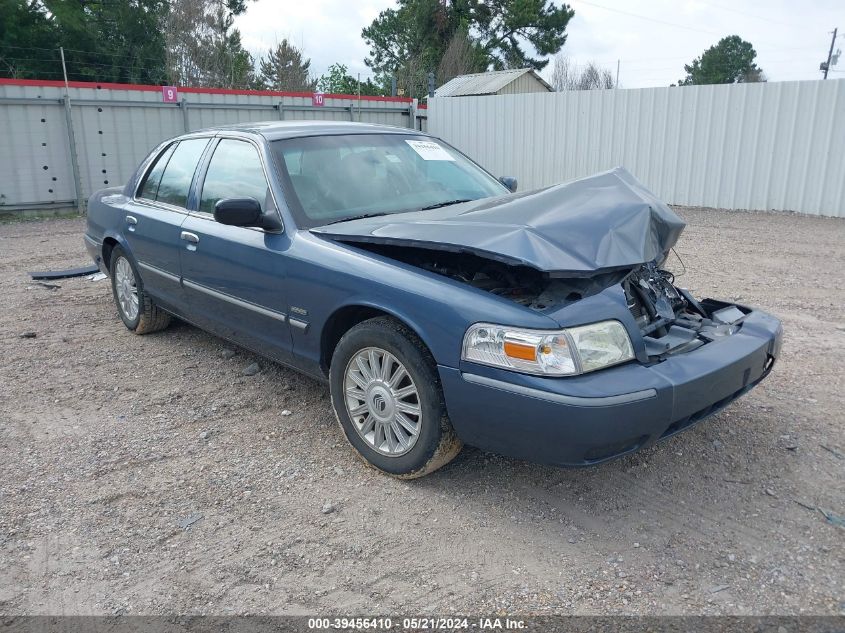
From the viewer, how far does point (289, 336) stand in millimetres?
3828

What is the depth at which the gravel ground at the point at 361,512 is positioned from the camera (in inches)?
103

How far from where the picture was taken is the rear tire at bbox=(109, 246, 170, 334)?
18.0 feet

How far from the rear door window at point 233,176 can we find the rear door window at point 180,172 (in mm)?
266

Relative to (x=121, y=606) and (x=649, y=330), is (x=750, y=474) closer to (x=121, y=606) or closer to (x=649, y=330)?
(x=649, y=330)

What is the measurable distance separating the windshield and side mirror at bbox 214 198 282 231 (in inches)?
8.9

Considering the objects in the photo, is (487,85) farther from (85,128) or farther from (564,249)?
(564,249)

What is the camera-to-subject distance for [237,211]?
3.64 metres

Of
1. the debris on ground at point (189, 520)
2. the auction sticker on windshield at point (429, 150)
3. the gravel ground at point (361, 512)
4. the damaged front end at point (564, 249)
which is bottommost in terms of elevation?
the debris on ground at point (189, 520)

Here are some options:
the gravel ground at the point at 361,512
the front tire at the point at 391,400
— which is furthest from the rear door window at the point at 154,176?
the front tire at the point at 391,400

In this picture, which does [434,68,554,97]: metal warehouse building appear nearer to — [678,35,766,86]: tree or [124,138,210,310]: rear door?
[124,138,210,310]: rear door

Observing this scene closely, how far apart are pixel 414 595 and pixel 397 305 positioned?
1.21m

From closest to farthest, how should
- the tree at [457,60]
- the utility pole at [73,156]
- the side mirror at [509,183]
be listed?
the side mirror at [509,183]
the utility pole at [73,156]
the tree at [457,60]

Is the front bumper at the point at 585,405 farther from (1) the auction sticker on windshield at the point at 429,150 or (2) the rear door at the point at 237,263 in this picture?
(1) the auction sticker on windshield at the point at 429,150

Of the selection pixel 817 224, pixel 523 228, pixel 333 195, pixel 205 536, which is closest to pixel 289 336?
pixel 333 195
